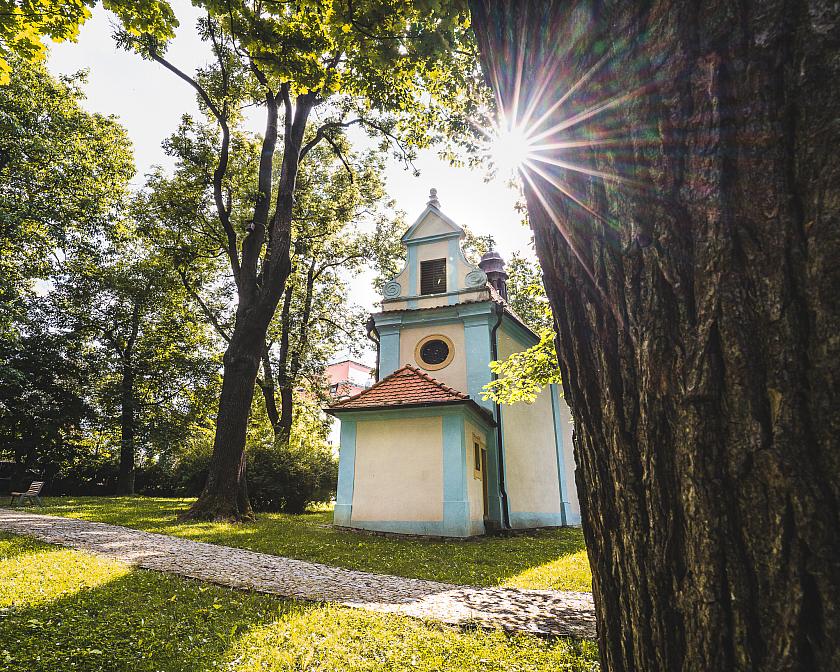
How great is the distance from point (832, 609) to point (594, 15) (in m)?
1.72

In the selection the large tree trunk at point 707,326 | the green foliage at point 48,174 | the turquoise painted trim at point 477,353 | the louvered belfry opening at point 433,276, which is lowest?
the large tree trunk at point 707,326

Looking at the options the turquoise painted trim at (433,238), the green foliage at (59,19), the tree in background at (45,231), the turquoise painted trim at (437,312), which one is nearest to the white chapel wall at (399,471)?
the turquoise painted trim at (437,312)

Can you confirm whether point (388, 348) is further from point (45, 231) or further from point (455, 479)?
point (45, 231)

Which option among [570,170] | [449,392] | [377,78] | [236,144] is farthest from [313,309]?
[570,170]

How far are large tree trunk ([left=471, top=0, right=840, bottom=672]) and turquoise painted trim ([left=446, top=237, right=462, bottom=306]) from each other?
44.5ft

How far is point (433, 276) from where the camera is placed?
16078 millimetres

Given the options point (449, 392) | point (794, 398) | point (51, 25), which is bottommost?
point (794, 398)

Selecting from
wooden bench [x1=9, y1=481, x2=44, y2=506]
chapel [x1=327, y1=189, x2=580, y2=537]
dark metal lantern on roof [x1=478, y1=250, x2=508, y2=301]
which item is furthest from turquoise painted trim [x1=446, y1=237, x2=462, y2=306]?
wooden bench [x1=9, y1=481, x2=44, y2=506]

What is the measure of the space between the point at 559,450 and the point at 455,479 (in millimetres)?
6443

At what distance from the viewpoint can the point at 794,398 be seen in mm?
1066

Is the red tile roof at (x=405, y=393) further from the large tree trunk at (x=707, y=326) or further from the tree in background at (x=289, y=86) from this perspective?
the large tree trunk at (x=707, y=326)

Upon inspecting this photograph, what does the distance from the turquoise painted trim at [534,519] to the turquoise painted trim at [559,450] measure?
0.31 m

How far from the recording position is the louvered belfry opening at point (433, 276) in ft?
52.2

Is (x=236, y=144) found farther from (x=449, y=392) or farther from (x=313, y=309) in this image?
(x=449, y=392)
